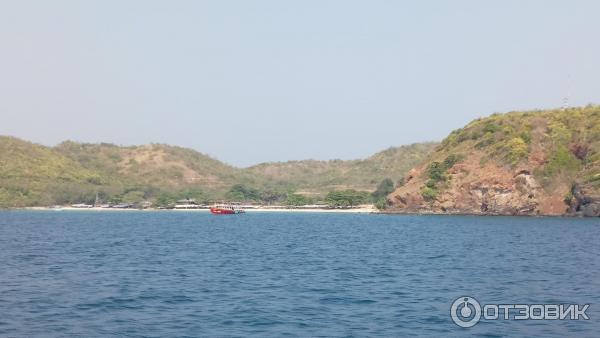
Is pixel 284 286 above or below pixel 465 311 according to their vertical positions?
above

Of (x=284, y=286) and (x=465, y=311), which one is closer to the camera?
(x=465, y=311)

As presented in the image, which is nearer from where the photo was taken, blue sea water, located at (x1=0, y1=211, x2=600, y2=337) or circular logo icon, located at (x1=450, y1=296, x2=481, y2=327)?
blue sea water, located at (x1=0, y1=211, x2=600, y2=337)

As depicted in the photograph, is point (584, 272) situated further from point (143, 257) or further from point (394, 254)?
point (143, 257)

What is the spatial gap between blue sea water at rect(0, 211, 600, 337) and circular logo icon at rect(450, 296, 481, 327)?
0.69 m

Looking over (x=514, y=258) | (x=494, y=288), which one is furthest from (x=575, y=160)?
(x=494, y=288)

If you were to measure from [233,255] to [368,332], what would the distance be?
46.8 meters

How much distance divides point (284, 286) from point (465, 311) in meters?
15.9

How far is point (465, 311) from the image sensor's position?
1779 inches

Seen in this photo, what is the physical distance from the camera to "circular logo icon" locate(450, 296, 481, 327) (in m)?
41.5

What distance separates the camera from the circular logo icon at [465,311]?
41.5 meters

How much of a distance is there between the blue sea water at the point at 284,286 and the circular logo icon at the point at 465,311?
0.69 m

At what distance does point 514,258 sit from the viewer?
78.4 meters

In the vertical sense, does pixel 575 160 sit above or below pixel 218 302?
above

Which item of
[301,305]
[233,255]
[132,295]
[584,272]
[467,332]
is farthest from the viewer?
[233,255]
